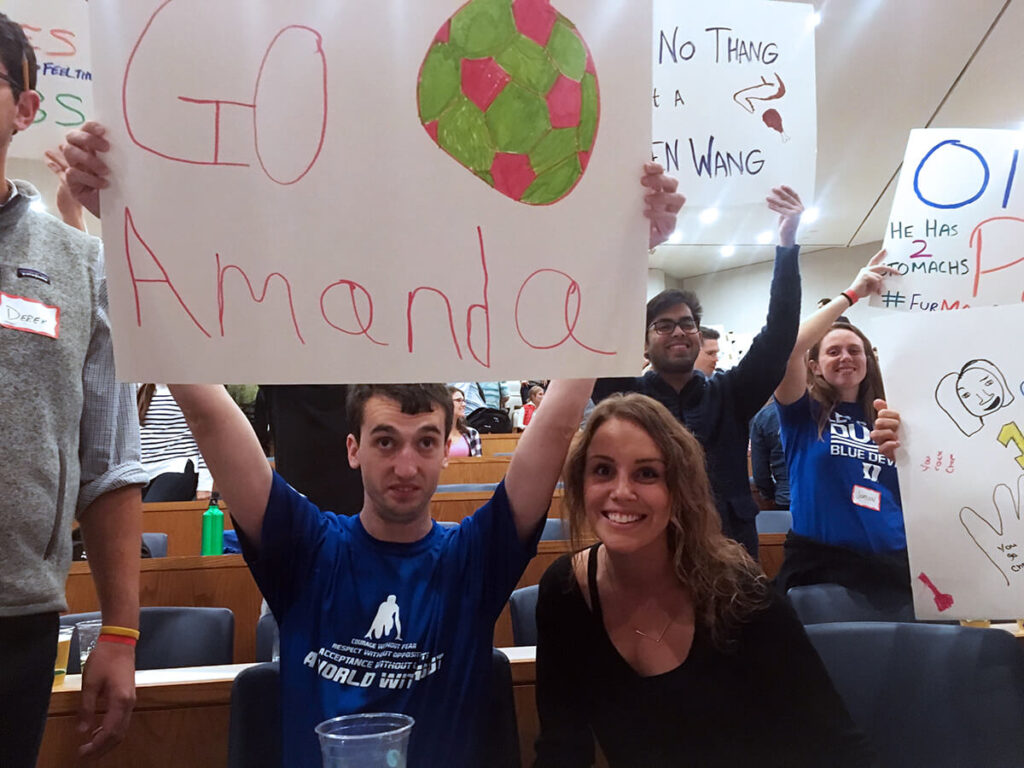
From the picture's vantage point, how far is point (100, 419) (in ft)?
3.27

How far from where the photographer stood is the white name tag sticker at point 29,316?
87 centimetres

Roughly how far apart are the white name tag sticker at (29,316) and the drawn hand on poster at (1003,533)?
157cm

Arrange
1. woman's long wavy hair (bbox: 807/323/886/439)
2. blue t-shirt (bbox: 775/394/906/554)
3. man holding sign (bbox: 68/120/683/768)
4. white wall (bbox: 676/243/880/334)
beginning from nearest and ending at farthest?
1. man holding sign (bbox: 68/120/683/768)
2. blue t-shirt (bbox: 775/394/906/554)
3. woman's long wavy hair (bbox: 807/323/886/439)
4. white wall (bbox: 676/243/880/334)

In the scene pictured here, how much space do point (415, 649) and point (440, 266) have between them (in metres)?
0.62

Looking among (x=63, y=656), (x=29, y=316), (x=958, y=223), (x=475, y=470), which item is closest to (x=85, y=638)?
(x=63, y=656)

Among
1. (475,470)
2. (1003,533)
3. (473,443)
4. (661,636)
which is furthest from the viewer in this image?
(473,443)

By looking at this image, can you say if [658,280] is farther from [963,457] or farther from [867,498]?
[963,457]

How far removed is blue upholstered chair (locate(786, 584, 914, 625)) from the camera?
1.84 meters

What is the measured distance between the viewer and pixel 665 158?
174 centimetres

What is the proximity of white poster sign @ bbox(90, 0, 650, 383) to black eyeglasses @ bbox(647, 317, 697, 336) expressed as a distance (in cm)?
112

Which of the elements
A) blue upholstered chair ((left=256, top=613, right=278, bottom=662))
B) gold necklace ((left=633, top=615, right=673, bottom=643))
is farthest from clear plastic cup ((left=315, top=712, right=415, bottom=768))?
blue upholstered chair ((left=256, top=613, right=278, bottom=662))

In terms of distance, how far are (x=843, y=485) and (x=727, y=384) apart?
1.50 feet

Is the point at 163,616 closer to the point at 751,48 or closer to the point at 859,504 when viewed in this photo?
the point at 859,504

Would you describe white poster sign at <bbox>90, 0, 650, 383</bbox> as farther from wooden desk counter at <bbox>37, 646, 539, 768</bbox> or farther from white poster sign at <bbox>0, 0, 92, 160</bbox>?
wooden desk counter at <bbox>37, 646, 539, 768</bbox>
